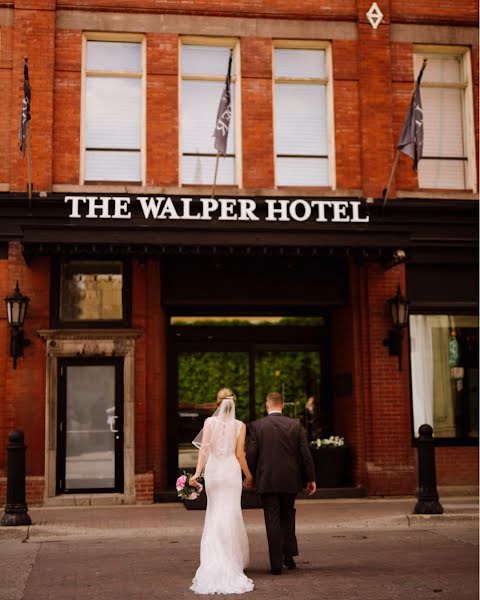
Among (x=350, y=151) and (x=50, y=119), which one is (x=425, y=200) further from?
(x=50, y=119)

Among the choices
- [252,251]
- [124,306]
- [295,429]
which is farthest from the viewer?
[124,306]

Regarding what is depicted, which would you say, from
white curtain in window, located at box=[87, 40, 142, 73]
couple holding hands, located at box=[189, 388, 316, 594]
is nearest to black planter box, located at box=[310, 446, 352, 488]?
couple holding hands, located at box=[189, 388, 316, 594]

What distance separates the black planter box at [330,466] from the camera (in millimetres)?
14430

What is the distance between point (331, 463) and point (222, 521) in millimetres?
6989

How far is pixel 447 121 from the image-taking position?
15641 mm

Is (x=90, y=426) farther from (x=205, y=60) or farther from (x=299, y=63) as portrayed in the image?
(x=299, y=63)

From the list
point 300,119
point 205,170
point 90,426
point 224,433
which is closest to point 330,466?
point 90,426

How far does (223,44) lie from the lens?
49.4 feet

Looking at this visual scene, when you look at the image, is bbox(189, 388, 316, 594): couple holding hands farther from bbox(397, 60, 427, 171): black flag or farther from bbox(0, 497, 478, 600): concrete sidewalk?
bbox(397, 60, 427, 171): black flag

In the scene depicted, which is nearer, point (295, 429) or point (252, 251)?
point (295, 429)

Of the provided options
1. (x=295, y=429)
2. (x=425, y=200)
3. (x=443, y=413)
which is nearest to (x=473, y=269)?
(x=425, y=200)

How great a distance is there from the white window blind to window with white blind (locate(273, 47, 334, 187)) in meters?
1.84

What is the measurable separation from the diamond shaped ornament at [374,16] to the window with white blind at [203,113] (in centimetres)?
262

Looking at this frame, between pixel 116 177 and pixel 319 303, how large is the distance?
4247 mm
